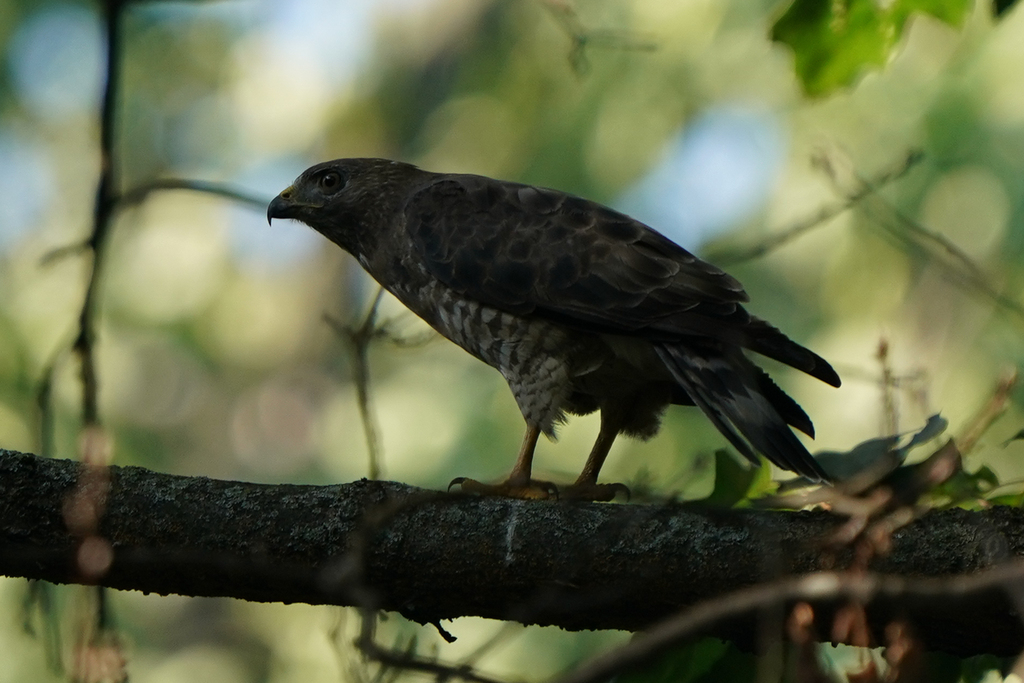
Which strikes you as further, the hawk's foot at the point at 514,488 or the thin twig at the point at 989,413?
the hawk's foot at the point at 514,488

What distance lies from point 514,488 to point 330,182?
6.58 feet

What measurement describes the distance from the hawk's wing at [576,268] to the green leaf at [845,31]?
2.89ft

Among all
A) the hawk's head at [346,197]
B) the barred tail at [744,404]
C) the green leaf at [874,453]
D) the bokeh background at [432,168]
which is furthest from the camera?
the bokeh background at [432,168]

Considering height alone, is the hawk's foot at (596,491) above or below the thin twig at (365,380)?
below

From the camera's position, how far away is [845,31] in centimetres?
330

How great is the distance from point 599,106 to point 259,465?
18.0ft

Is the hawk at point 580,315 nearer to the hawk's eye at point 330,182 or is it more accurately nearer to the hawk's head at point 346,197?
the hawk's head at point 346,197

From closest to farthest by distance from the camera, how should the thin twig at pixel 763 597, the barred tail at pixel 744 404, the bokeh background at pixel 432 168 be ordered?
1. the thin twig at pixel 763 597
2. the barred tail at pixel 744 404
3. the bokeh background at pixel 432 168

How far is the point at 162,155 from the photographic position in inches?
533

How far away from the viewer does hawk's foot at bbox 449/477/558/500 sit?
3.82 m

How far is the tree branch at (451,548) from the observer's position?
9.35 ft

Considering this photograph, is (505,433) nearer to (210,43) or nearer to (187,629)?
(187,629)

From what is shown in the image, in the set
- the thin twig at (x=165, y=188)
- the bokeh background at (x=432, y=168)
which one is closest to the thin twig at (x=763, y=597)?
the thin twig at (x=165, y=188)

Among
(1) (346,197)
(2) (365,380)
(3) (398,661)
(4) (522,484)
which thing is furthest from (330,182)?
(3) (398,661)
